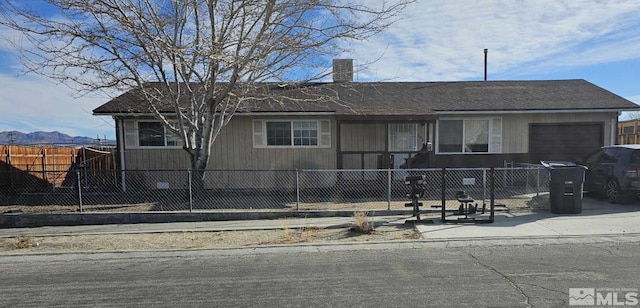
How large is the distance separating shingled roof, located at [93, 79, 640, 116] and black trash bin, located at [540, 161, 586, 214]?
439cm

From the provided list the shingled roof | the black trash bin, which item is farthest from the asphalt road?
the shingled roof

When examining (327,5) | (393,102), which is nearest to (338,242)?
(327,5)

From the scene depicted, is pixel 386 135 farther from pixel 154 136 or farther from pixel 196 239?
pixel 154 136

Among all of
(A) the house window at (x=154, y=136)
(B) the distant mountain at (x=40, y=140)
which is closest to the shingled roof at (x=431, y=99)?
(A) the house window at (x=154, y=136)

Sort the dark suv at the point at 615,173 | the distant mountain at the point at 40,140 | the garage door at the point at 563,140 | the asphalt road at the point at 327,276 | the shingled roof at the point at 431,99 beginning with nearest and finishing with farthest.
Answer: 1. the asphalt road at the point at 327,276
2. the dark suv at the point at 615,173
3. the shingled roof at the point at 431,99
4. the garage door at the point at 563,140
5. the distant mountain at the point at 40,140

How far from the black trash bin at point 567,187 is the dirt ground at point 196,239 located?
3.75 metres

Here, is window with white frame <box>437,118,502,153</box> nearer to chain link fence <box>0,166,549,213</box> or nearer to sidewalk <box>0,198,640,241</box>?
chain link fence <box>0,166,549,213</box>

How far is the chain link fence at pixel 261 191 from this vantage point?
378 inches

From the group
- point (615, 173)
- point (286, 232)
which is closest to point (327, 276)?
point (286, 232)

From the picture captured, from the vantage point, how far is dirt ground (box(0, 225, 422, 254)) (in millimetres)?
6566

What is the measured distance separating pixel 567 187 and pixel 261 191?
8.50 meters

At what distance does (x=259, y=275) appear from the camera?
4848 millimetres

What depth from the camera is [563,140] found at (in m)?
12.8

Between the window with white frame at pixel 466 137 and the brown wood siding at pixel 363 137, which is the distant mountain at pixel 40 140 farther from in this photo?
the window with white frame at pixel 466 137
